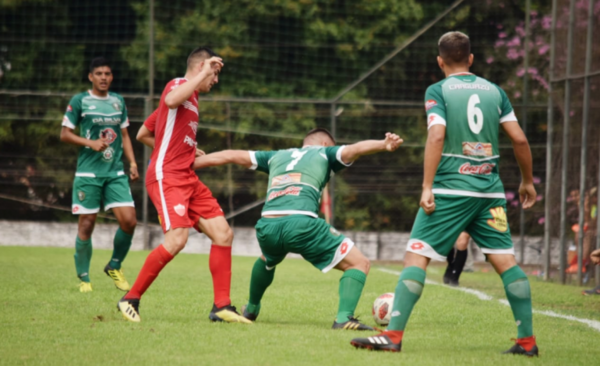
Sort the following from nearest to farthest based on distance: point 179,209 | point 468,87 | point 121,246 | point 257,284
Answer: point 468,87 < point 179,209 < point 257,284 < point 121,246

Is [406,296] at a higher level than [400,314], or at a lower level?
higher

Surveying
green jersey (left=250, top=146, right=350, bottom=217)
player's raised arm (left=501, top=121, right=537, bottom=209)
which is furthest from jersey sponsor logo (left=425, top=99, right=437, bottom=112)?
green jersey (left=250, top=146, right=350, bottom=217)

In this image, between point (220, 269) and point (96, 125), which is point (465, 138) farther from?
point (96, 125)

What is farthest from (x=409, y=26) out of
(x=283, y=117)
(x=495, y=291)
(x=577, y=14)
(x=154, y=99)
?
(x=495, y=291)

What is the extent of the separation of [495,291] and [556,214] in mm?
2742

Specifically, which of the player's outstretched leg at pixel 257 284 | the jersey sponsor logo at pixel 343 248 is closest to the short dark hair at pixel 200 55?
the player's outstretched leg at pixel 257 284

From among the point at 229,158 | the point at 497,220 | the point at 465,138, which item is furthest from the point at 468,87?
the point at 229,158

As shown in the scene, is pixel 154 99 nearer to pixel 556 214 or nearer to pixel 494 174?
pixel 556 214

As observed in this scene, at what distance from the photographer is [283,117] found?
17.1 m

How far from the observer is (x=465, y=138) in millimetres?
5070

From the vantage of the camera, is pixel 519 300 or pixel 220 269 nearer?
pixel 519 300

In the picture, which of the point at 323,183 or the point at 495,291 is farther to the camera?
the point at 495,291

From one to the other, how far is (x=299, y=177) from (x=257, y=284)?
0.91 m

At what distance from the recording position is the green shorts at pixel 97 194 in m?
8.85
